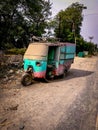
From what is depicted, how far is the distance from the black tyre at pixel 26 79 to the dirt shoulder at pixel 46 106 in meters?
0.30

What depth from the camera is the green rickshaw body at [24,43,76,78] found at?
11.6m

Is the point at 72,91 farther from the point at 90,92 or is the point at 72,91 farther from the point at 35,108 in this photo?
the point at 35,108

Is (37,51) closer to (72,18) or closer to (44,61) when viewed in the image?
(44,61)

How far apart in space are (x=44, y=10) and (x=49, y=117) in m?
29.6

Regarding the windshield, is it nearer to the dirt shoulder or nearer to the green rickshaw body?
the green rickshaw body

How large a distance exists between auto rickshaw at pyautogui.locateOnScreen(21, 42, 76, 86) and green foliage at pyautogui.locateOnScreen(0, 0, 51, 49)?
49.6 ft

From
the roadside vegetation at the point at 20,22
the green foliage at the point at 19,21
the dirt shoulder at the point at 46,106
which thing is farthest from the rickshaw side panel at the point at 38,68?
the green foliage at the point at 19,21

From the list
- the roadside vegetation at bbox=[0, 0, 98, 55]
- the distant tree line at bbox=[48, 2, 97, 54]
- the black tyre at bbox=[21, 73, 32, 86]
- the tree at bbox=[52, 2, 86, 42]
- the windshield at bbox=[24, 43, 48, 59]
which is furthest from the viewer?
the tree at bbox=[52, 2, 86, 42]

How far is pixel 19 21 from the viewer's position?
2841cm

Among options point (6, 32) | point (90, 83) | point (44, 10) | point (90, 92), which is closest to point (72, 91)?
point (90, 92)

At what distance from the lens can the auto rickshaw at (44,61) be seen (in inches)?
456

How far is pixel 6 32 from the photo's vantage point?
27250mm

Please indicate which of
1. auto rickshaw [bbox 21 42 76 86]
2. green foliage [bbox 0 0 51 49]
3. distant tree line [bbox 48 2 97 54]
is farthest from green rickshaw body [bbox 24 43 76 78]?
distant tree line [bbox 48 2 97 54]

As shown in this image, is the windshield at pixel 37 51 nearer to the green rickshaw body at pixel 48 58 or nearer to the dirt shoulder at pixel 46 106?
the green rickshaw body at pixel 48 58
